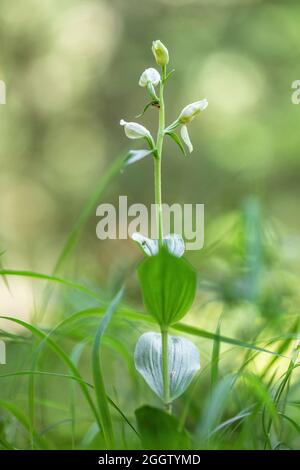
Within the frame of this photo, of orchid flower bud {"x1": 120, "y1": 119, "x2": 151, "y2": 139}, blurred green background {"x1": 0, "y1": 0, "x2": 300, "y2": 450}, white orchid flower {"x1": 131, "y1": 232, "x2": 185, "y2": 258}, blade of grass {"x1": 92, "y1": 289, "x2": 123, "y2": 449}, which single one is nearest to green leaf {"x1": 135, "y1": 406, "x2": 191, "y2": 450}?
blade of grass {"x1": 92, "y1": 289, "x2": 123, "y2": 449}

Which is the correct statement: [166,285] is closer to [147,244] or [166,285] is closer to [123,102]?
[147,244]

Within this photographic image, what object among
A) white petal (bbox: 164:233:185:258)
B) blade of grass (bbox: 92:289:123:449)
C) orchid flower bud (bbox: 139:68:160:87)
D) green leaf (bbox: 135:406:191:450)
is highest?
orchid flower bud (bbox: 139:68:160:87)

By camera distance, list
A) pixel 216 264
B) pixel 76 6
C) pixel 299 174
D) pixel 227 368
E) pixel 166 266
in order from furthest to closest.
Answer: pixel 76 6 → pixel 299 174 → pixel 216 264 → pixel 227 368 → pixel 166 266

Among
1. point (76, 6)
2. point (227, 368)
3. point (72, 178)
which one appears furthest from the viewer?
point (76, 6)

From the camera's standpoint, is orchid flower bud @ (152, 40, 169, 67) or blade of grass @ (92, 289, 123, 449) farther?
orchid flower bud @ (152, 40, 169, 67)

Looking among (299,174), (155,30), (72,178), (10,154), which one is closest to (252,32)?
(155,30)

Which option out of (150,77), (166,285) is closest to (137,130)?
(150,77)

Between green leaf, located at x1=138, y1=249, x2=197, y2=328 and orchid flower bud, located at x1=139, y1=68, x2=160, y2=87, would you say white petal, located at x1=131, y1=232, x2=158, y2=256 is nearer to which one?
green leaf, located at x1=138, y1=249, x2=197, y2=328

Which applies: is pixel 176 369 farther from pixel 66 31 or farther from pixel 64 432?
pixel 66 31
